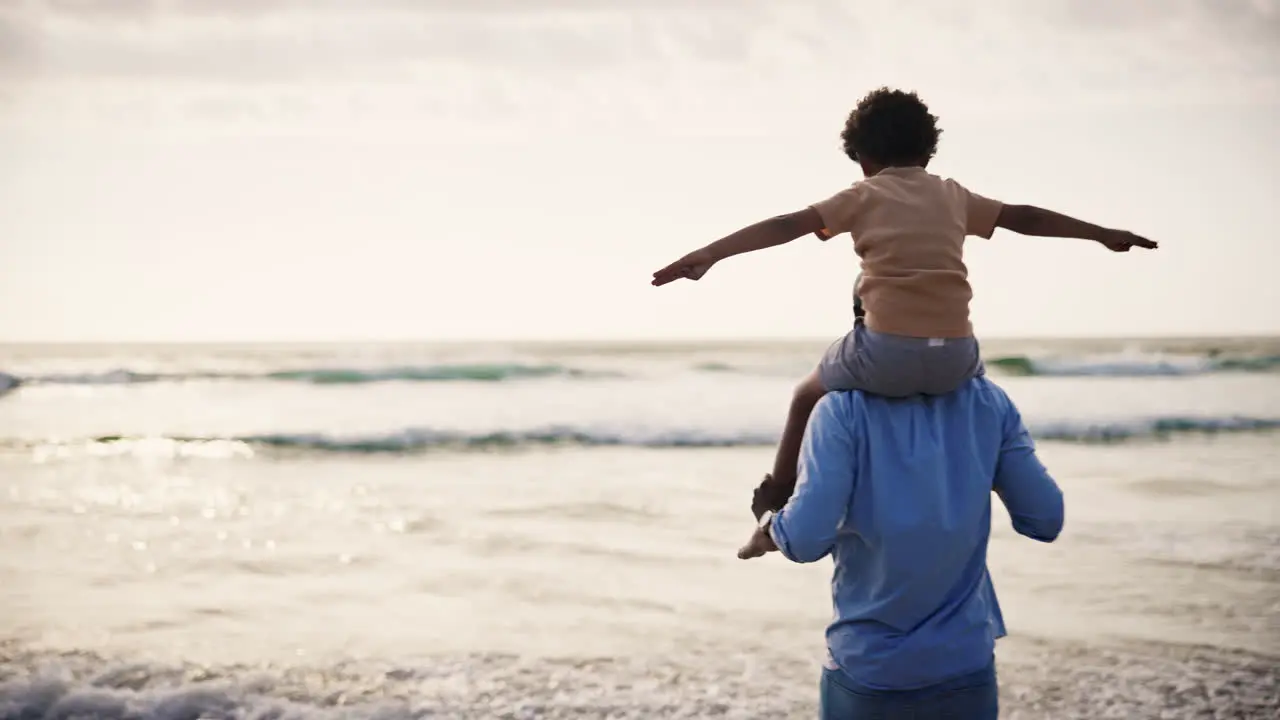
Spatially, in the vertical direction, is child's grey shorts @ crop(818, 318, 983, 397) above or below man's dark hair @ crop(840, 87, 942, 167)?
below

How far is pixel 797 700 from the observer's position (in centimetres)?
474

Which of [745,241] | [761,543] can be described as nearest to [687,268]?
[745,241]

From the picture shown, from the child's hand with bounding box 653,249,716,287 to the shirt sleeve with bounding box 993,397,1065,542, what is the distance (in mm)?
670

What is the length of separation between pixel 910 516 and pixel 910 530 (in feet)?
0.09

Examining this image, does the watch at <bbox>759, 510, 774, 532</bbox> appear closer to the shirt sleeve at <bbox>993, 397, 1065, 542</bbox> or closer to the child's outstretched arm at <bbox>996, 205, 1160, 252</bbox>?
the shirt sleeve at <bbox>993, 397, 1065, 542</bbox>

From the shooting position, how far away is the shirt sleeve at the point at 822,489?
1986mm

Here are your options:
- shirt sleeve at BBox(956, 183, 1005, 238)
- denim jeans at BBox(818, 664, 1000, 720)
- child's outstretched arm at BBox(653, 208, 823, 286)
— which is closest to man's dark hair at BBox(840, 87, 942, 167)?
shirt sleeve at BBox(956, 183, 1005, 238)

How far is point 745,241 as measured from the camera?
76.9 inches

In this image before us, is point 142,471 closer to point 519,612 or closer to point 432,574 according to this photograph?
point 432,574

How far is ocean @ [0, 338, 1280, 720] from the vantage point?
4.86m

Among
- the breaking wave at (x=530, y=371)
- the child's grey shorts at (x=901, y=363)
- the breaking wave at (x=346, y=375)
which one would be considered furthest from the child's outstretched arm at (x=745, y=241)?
the breaking wave at (x=346, y=375)

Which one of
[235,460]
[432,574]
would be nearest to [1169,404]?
[235,460]

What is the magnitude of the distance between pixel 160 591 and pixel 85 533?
222cm

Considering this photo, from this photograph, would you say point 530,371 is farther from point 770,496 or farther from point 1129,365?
point 770,496
